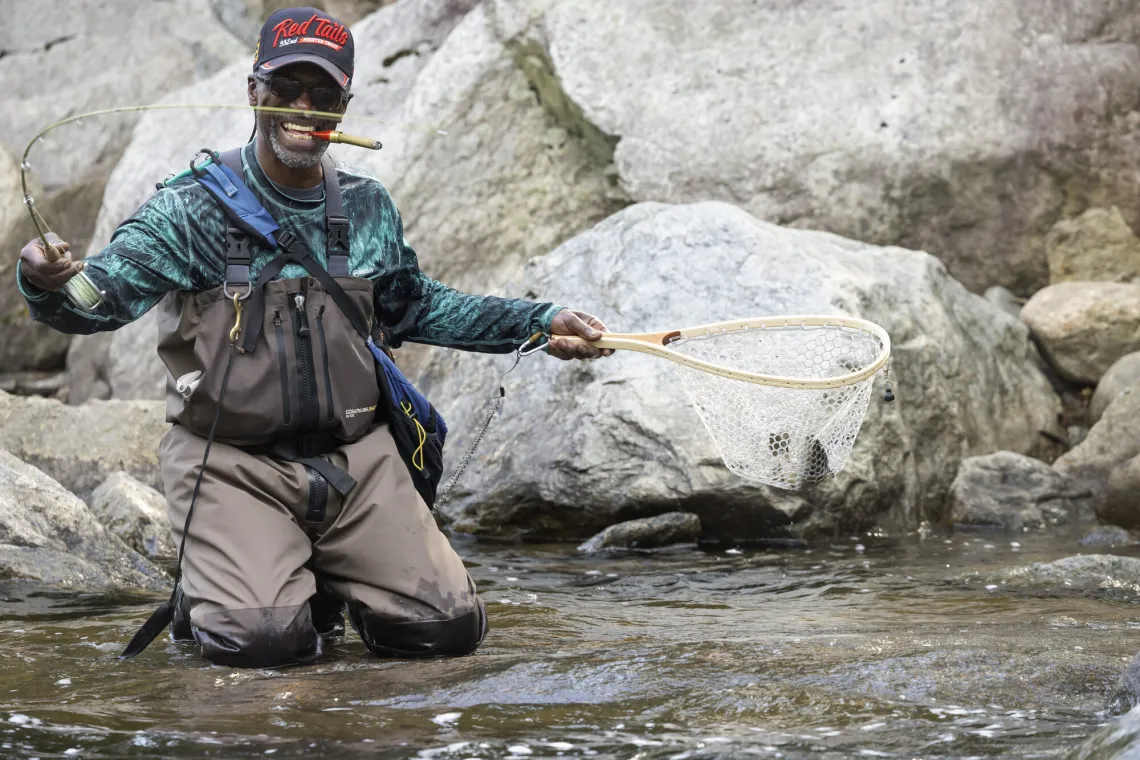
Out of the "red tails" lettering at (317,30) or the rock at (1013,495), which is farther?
the rock at (1013,495)

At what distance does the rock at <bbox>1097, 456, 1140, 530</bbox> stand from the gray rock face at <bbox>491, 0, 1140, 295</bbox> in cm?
260

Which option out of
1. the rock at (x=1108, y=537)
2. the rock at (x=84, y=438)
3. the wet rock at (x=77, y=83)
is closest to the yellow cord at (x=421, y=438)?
A: the rock at (x=84, y=438)

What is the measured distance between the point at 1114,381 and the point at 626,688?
19.2 feet

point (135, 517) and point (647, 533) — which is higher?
point (135, 517)

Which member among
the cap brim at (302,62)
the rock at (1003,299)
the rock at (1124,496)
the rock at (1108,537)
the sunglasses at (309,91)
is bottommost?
the rock at (1108,537)

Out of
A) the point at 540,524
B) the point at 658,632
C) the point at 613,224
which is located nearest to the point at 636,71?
the point at 613,224

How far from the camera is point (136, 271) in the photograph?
420 centimetres

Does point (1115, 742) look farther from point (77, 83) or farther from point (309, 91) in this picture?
point (77, 83)

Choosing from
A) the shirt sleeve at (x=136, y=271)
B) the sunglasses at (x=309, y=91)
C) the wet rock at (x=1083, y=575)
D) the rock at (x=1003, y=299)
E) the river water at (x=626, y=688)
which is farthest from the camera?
the rock at (x=1003, y=299)

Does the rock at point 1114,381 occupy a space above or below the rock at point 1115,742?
above

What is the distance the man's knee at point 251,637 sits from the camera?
414cm

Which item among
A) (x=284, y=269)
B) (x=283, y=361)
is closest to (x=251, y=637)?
(x=283, y=361)

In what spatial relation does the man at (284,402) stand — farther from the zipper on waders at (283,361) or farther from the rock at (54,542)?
the rock at (54,542)

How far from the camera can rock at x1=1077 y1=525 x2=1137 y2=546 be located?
709 cm
